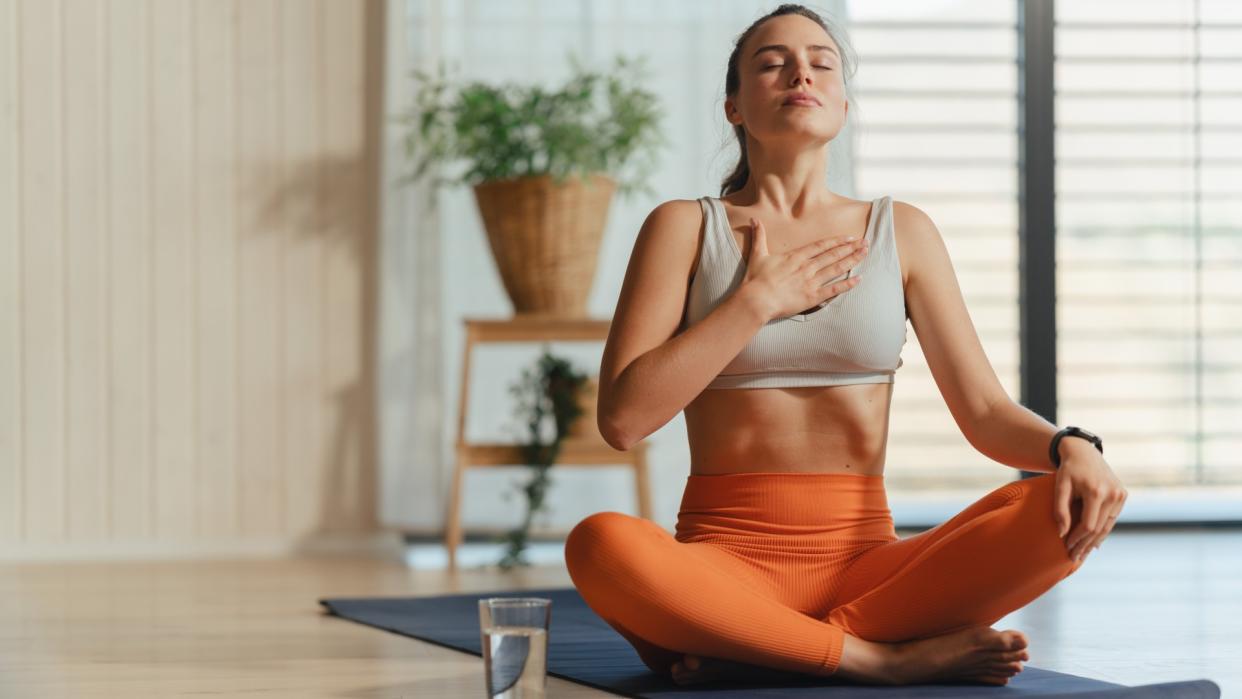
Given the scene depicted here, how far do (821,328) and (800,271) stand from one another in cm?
8

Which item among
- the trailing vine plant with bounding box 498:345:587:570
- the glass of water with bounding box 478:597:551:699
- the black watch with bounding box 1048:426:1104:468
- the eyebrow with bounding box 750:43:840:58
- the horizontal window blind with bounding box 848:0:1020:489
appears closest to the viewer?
the glass of water with bounding box 478:597:551:699

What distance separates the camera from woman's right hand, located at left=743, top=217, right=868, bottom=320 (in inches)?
68.2

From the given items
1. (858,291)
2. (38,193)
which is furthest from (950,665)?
(38,193)

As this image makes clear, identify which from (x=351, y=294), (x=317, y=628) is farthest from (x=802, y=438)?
(x=351, y=294)

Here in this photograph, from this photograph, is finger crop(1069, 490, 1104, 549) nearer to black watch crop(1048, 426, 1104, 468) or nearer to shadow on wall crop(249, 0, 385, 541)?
black watch crop(1048, 426, 1104, 468)

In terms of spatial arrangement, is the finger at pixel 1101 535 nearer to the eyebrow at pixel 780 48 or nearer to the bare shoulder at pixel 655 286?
the bare shoulder at pixel 655 286

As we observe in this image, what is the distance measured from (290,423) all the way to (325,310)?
319 millimetres

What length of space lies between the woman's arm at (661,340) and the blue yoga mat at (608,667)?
1.03 feet

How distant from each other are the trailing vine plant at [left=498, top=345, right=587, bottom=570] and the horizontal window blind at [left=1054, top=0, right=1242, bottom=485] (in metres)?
1.68

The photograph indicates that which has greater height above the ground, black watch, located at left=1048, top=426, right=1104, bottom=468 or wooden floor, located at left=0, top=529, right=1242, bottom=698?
black watch, located at left=1048, top=426, right=1104, bottom=468

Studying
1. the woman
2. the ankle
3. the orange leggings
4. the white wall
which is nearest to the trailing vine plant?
the white wall

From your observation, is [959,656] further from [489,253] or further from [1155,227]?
[1155,227]

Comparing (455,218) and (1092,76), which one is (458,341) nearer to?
(455,218)

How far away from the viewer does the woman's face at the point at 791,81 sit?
1811 millimetres
